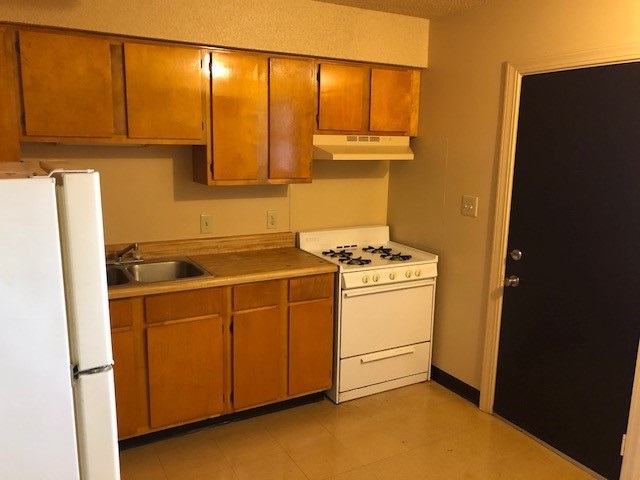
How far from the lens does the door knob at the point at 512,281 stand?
9.32 feet

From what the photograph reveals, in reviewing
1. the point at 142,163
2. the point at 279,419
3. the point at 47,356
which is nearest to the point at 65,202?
the point at 47,356

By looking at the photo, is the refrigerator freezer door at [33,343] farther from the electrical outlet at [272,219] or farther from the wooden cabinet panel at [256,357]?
the electrical outlet at [272,219]

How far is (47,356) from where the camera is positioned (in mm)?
1105

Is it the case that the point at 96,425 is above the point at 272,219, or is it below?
below

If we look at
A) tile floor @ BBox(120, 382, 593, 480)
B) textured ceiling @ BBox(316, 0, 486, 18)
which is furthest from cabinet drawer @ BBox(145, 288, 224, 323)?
textured ceiling @ BBox(316, 0, 486, 18)

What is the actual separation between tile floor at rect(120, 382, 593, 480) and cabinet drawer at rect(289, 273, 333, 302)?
722 mm

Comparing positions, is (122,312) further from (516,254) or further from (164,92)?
(516,254)

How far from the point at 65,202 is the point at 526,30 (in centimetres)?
251

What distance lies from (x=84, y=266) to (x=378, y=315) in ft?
7.50

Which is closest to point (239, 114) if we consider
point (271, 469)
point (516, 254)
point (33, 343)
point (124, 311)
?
point (124, 311)

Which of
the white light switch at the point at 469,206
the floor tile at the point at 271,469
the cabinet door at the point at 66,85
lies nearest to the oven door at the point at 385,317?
the white light switch at the point at 469,206

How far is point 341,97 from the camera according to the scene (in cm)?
317

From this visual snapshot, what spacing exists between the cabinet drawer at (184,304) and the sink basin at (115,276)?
0.36 meters

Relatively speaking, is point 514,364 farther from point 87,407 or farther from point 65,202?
point 65,202
